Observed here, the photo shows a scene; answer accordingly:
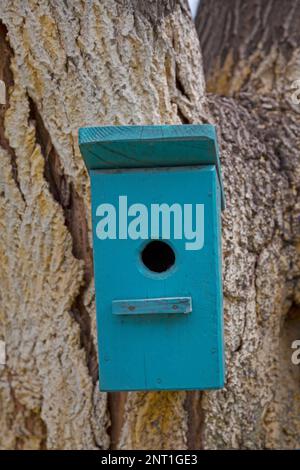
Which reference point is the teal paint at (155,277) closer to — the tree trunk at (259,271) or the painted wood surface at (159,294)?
the painted wood surface at (159,294)

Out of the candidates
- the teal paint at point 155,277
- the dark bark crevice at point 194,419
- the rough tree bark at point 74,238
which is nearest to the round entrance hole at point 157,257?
the teal paint at point 155,277

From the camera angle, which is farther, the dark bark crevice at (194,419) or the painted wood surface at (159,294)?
the dark bark crevice at (194,419)

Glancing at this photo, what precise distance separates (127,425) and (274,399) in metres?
0.63

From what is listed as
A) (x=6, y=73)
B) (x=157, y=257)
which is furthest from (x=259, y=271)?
(x=6, y=73)

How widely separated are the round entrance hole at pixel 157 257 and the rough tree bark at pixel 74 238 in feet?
0.90

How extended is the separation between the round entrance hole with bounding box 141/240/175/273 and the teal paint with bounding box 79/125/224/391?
0.51 ft

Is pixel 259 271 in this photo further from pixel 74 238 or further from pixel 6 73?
pixel 6 73

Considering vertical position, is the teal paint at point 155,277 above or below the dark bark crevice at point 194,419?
above

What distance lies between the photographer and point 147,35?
9.73ft

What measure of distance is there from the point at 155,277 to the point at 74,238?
51cm

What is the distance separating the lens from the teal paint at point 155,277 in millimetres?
2545

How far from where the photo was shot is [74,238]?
2.97 meters

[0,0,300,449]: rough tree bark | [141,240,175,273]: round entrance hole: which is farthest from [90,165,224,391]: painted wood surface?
[0,0,300,449]: rough tree bark
